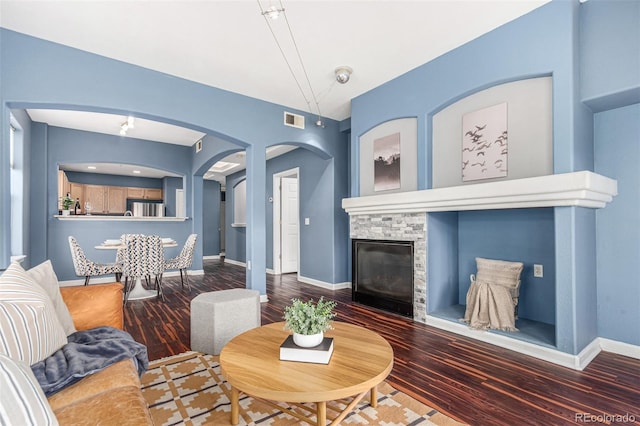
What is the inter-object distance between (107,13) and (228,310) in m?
2.82

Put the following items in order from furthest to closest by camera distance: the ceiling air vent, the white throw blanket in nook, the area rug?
the ceiling air vent < the white throw blanket in nook < the area rug

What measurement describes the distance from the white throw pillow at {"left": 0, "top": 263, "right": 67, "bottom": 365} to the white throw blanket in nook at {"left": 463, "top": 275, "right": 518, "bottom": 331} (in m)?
3.26

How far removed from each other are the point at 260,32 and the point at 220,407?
3.14m

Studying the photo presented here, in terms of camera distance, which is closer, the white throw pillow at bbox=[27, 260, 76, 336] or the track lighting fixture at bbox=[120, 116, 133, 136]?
the white throw pillow at bbox=[27, 260, 76, 336]

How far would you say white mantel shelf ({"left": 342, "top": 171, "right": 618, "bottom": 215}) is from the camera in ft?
7.74

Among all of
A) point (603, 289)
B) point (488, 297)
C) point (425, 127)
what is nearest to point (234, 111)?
point (425, 127)

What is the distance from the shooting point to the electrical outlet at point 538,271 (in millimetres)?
3044

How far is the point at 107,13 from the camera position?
8.82ft

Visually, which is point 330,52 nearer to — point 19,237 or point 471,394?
point 471,394

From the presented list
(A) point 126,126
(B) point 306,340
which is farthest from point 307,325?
(A) point 126,126

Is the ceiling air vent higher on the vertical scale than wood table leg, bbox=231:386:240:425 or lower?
higher

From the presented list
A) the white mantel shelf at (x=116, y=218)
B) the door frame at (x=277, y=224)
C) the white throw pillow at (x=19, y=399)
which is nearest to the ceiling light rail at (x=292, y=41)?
the door frame at (x=277, y=224)

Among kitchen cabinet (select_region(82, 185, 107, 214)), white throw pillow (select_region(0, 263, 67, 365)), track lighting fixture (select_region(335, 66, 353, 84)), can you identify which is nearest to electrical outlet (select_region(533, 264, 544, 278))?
track lighting fixture (select_region(335, 66, 353, 84))

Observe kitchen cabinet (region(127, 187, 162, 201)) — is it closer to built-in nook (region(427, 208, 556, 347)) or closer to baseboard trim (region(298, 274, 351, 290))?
baseboard trim (region(298, 274, 351, 290))
